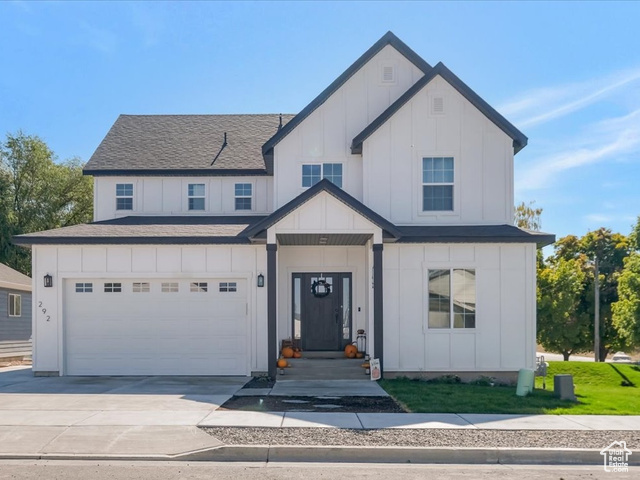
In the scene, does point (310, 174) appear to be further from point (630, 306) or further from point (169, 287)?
point (630, 306)

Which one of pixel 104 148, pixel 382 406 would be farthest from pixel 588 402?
pixel 104 148

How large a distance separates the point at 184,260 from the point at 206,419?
6874 mm

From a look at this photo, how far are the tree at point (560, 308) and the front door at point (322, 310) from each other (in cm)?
2573

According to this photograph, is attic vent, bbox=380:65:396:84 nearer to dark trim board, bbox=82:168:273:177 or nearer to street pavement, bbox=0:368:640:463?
dark trim board, bbox=82:168:273:177

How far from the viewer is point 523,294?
16.1 meters

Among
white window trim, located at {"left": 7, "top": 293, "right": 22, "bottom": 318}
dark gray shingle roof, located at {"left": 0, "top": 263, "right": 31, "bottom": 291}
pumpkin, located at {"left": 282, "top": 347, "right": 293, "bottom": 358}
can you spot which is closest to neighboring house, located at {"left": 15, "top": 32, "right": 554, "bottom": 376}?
pumpkin, located at {"left": 282, "top": 347, "right": 293, "bottom": 358}

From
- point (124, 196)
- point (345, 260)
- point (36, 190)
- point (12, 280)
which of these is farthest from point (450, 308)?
point (36, 190)

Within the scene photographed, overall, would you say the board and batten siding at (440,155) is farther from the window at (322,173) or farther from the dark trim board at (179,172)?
the dark trim board at (179,172)

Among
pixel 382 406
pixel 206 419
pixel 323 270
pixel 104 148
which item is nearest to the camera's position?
pixel 206 419

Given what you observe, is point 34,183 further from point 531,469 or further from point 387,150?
point 531,469

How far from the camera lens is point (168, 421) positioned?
10.3 m

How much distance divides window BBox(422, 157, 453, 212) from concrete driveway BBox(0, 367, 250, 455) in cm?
692

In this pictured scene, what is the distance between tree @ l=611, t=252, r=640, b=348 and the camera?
36469 mm

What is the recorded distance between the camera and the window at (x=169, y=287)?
55.1ft
